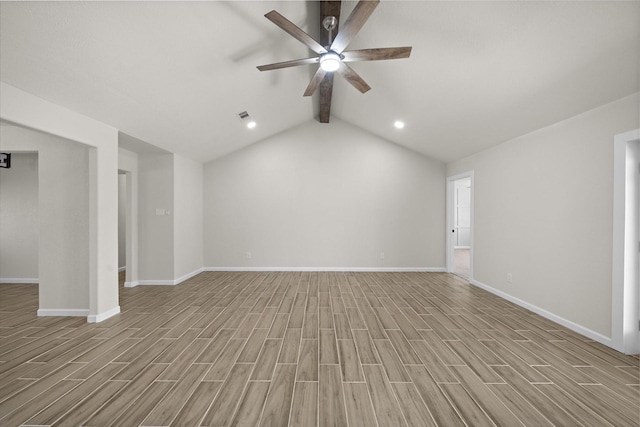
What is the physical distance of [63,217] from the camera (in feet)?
11.0

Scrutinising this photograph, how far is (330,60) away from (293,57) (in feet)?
4.26

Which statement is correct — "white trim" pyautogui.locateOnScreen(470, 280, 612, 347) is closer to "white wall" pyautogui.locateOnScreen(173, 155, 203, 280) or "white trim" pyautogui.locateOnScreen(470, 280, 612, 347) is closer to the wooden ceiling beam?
the wooden ceiling beam

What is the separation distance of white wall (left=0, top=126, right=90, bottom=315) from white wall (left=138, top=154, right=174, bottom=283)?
5.08 feet

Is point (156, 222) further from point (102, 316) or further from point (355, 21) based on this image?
point (355, 21)

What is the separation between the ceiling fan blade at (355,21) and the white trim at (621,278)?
8.60 ft

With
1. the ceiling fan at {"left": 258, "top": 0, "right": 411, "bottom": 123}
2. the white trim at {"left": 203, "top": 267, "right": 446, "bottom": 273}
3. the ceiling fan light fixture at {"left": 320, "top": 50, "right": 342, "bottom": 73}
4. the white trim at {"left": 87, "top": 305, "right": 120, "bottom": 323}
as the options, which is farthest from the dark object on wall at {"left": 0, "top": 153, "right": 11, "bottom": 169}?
the ceiling fan light fixture at {"left": 320, "top": 50, "right": 342, "bottom": 73}

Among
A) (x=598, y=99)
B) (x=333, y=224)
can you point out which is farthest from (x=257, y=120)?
(x=598, y=99)

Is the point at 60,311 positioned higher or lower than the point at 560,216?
lower

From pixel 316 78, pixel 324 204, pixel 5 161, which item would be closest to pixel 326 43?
pixel 316 78

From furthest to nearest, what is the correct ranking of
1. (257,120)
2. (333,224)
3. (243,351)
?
1. (333,224)
2. (257,120)
3. (243,351)

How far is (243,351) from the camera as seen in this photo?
8.23 ft

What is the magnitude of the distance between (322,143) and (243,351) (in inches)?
184

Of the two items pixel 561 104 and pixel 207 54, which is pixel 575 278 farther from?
pixel 207 54

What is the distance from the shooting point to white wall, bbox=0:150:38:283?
497 cm
